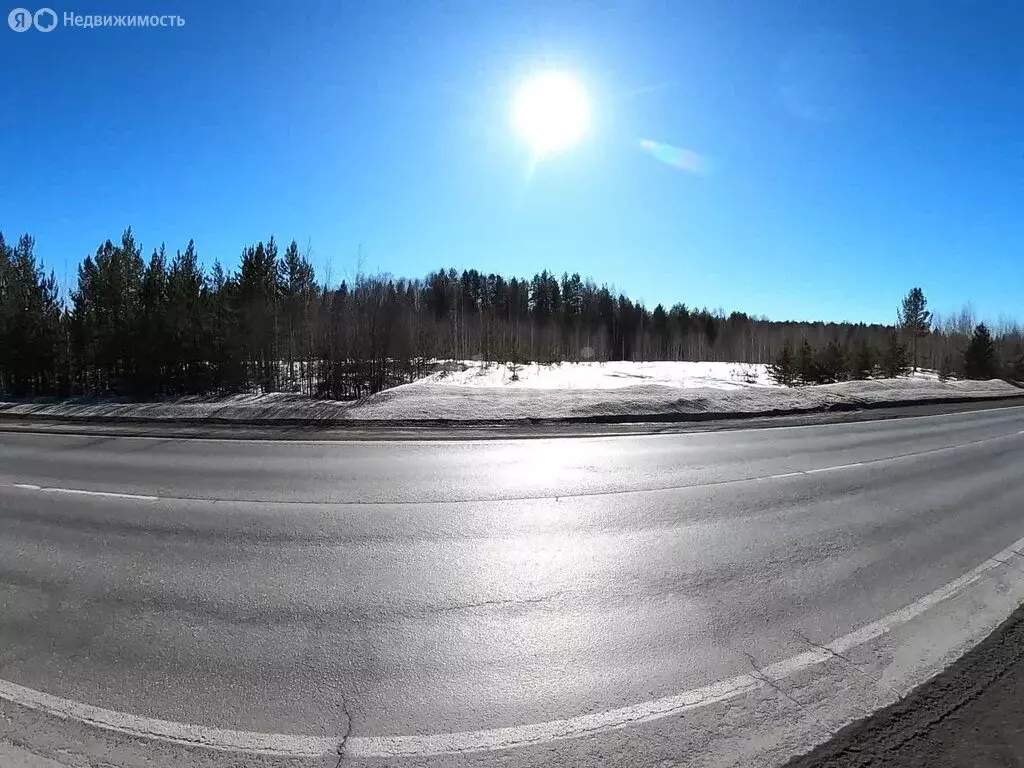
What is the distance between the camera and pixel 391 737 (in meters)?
2.88

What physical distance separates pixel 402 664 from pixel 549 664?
3.23 ft

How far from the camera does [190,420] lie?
688 inches

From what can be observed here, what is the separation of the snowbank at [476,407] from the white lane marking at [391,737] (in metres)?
12.5

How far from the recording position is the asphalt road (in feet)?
11.0

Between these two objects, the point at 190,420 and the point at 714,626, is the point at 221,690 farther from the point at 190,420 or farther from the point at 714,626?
the point at 190,420

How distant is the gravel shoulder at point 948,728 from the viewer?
2.82 m

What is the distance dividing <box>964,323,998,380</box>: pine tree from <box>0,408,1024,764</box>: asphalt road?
54228mm

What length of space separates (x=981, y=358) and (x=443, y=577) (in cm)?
6484

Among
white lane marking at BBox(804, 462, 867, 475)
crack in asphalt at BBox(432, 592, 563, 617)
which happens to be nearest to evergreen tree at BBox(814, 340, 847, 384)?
white lane marking at BBox(804, 462, 867, 475)

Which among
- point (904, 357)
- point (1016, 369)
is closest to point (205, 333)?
point (904, 357)

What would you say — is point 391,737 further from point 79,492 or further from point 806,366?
point 806,366

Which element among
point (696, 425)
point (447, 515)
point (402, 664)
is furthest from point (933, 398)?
point (402, 664)

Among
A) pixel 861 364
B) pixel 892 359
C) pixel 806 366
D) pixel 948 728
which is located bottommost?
pixel 948 728

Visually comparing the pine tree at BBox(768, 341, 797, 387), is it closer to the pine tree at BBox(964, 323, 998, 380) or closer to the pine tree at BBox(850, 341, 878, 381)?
the pine tree at BBox(850, 341, 878, 381)
